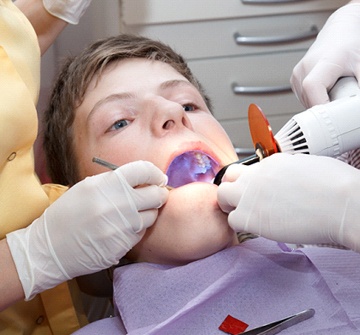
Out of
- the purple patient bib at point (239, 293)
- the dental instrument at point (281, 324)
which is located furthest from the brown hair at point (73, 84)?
the dental instrument at point (281, 324)

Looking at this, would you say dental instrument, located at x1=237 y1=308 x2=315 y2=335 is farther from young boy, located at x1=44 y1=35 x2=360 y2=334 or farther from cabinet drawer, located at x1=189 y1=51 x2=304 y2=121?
cabinet drawer, located at x1=189 y1=51 x2=304 y2=121

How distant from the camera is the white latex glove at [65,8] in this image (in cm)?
191

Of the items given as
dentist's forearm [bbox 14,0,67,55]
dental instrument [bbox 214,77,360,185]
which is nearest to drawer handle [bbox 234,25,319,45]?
dentist's forearm [bbox 14,0,67,55]

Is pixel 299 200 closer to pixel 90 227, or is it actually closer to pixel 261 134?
pixel 261 134

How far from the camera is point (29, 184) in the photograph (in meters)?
1.47

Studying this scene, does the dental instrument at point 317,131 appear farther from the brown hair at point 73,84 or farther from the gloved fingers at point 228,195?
the brown hair at point 73,84

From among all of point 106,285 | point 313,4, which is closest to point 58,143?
point 106,285

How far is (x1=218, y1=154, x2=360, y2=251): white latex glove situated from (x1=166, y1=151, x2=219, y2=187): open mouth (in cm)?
19

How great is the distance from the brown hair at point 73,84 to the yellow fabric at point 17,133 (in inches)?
5.4

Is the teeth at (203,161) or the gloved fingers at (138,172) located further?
the teeth at (203,161)

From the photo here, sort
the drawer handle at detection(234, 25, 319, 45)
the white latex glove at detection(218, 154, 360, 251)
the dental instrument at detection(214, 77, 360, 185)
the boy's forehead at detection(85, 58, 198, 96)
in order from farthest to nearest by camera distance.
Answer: the drawer handle at detection(234, 25, 319, 45), the boy's forehead at detection(85, 58, 198, 96), the dental instrument at detection(214, 77, 360, 185), the white latex glove at detection(218, 154, 360, 251)

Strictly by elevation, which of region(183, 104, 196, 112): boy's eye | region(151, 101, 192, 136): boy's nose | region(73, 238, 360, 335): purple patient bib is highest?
region(151, 101, 192, 136): boy's nose

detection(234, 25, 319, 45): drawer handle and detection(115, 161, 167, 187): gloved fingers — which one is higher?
detection(115, 161, 167, 187): gloved fingers

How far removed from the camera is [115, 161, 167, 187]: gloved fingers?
1.34 meters
